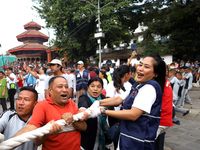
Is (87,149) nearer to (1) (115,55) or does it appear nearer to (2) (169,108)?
(2) (169,108)

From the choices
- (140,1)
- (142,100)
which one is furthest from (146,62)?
(140,1)

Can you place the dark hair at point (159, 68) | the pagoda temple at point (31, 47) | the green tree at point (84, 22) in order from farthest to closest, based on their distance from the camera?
the pagoda temple at point (31, 47) → the green tree at point (84, 22) → the dark hair at point (159, 68)

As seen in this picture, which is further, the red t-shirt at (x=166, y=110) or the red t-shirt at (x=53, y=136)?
the red t-shirt at (x=166, y=110)

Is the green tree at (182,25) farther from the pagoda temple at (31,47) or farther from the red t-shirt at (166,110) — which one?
the pagoda temple at (31,47)

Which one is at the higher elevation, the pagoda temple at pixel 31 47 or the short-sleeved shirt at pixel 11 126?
the pagoda temple at pixel 31 47

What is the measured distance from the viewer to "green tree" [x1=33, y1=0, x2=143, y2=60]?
1605 centimetres

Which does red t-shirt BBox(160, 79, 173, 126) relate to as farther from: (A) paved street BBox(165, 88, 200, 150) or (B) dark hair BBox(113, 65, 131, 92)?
(A) paved street BBox(165, 88, 200, 150)

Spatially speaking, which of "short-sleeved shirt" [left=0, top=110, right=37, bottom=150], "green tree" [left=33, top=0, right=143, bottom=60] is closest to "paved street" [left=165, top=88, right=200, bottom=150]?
"short-sleeved shirt" [left=0, top=110, right=37, bottom=150]

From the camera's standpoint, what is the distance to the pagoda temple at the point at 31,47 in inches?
1373

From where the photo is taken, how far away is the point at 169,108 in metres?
2.13

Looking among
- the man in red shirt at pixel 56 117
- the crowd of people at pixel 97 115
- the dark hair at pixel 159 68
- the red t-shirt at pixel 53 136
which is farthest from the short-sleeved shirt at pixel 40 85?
the dark hair at pixel 159 68

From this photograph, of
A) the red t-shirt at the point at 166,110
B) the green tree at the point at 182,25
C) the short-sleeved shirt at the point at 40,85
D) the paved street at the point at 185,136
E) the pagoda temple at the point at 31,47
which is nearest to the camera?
the red t-shirt at the point at 166,110

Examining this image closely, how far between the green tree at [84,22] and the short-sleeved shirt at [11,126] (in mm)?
14789

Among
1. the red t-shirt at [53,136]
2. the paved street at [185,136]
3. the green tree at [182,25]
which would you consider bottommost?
the paved street at [185,136]
